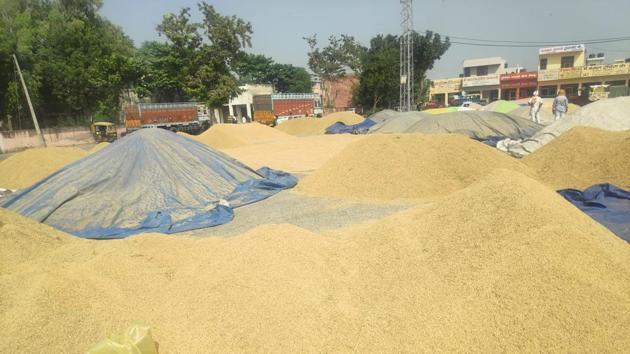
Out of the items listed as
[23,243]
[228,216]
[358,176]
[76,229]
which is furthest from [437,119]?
[23,243]

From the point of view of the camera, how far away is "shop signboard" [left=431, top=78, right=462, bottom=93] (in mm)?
47594

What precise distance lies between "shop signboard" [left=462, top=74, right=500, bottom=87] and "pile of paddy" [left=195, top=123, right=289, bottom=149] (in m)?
32.6

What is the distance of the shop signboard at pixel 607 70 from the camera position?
3525 centimetres

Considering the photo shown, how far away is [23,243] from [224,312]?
320 centimetres

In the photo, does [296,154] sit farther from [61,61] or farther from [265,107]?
→ [61,61]

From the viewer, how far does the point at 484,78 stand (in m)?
44.4

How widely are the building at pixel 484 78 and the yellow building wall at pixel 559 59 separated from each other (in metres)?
5.28

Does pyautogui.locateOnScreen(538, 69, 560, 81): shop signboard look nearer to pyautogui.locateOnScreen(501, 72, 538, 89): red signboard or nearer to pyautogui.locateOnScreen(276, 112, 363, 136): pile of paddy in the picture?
pyautogui.locateOnScreen(501, 72, 538, 89): red signboard

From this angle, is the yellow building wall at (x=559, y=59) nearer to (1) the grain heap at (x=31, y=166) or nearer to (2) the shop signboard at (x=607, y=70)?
(2) the shop signboard at (x=607, y=70)

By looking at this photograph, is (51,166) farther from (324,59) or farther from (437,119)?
(324,59)

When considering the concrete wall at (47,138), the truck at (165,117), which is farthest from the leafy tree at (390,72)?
the concrete wall at (47,138)

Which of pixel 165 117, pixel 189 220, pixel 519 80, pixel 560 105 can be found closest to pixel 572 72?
pixel 519 80

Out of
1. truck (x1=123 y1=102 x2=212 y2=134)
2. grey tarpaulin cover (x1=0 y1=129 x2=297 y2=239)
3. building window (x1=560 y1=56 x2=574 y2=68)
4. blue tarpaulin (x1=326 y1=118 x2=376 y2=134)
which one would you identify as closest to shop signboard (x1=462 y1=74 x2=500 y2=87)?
building window (x1=560 y1=56 x2=574 y2=68)

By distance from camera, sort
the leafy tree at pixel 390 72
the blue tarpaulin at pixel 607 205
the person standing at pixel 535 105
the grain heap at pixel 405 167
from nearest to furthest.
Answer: the blue tarpaulin at pixel 607 205
the grain heap at pixel 405 167
the person standing at pixel 535 105
the leafy tree at pixel 390 72
